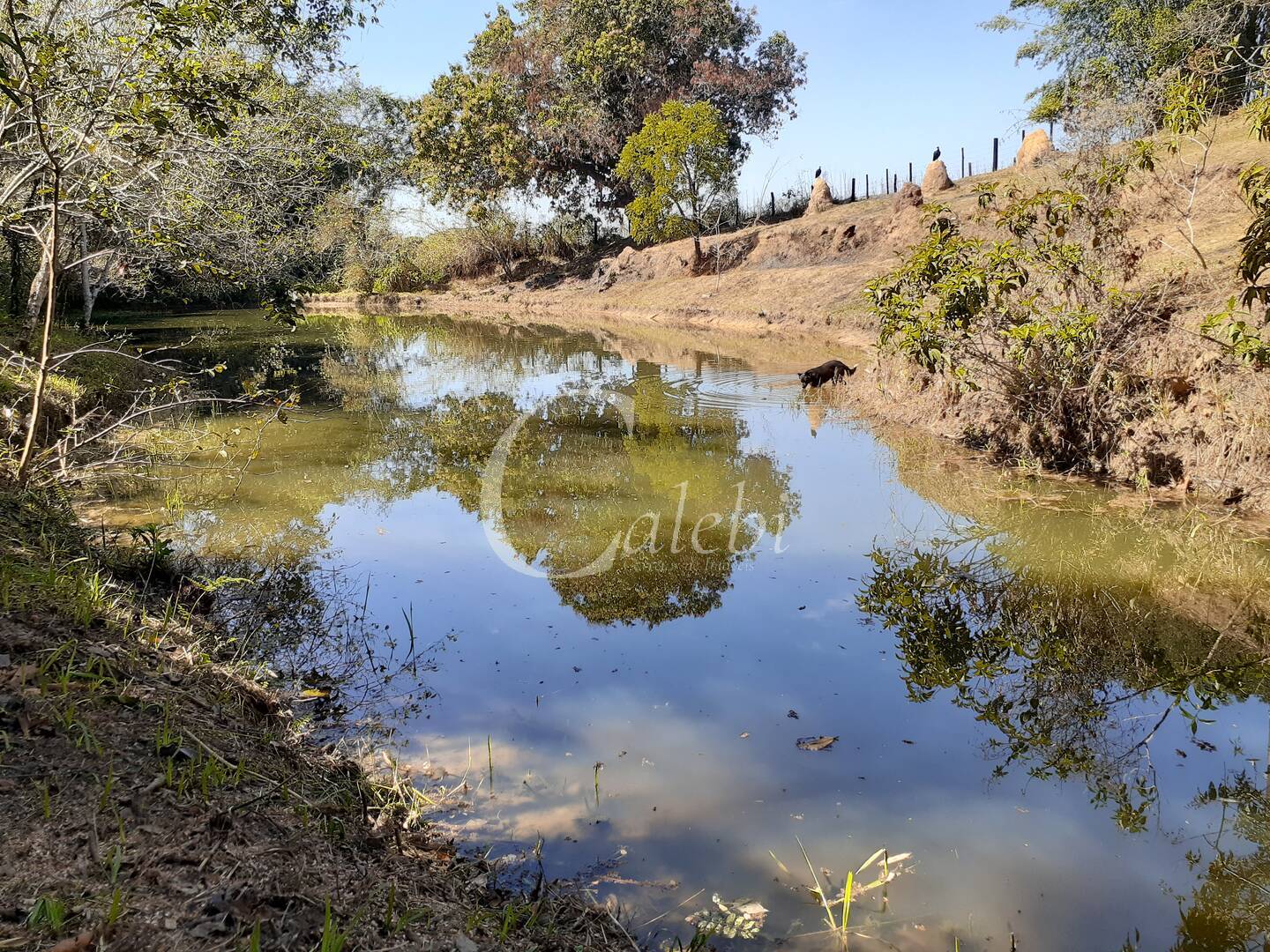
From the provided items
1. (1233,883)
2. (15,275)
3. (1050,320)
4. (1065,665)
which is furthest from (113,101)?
(15,275)

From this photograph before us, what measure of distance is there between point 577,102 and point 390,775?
1558 inches

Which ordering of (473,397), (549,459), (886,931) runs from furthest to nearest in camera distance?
1. (473,397)
2. (549,459)
3. (886,931)

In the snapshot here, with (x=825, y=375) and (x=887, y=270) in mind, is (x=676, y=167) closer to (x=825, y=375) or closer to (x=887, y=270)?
(x=887, y=270)

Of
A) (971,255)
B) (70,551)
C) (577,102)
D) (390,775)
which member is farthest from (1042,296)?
(577,102)

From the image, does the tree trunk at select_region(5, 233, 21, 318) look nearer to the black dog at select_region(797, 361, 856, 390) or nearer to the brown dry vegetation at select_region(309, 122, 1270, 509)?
the black dog at select_region(797, 361, 856, 390)

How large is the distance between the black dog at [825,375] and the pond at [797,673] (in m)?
3.95

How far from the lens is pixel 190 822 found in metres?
2.69

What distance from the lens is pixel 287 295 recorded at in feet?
21.2

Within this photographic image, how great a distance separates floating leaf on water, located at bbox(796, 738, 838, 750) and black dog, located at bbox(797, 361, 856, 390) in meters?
10.5

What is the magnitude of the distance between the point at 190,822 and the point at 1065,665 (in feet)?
15.2

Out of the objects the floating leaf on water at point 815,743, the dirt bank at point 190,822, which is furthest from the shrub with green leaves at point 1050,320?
the dirt bank at point 190,822

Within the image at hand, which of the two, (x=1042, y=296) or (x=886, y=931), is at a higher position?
(x=1042, y=296)

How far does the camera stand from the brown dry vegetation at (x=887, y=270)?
765 cm

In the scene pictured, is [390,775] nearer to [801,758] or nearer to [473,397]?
[801,758]
